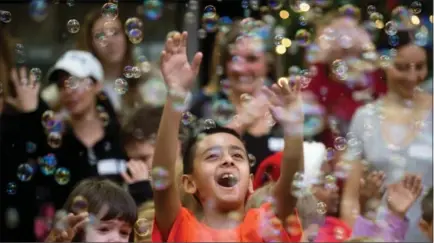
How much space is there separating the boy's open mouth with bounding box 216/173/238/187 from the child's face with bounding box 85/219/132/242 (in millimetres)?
331

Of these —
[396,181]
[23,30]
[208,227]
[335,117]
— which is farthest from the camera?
[23,30]

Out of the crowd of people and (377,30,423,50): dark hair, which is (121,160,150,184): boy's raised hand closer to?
the crowd of people

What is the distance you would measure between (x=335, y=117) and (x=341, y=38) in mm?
276

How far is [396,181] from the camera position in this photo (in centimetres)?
371

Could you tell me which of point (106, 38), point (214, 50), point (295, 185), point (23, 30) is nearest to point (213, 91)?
point (214, 50)

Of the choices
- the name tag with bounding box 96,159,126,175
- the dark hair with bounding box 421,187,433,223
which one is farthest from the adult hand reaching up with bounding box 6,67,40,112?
the dark hair with bounding box 421,187,433,223

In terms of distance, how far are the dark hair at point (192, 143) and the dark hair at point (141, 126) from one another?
0.88 ft

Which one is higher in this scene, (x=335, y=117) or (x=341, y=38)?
(x=341, y=38)

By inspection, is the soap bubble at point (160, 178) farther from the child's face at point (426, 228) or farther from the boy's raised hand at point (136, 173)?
the child's face at point (426, 228)

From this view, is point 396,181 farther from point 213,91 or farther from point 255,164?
point 213,91

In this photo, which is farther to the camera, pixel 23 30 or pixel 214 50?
pixel 23 30

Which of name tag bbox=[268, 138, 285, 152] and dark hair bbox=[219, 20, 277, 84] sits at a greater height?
dark hair bbox=[219, 20, 277, 84]

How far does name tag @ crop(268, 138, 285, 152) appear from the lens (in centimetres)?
381

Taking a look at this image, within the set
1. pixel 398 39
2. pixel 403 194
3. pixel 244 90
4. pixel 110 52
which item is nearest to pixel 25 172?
pixel 110 52
